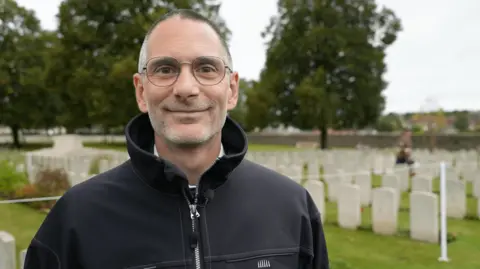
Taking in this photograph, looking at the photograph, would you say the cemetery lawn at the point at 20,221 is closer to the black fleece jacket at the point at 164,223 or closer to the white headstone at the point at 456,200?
the black fleece jacket at the point at 164,223

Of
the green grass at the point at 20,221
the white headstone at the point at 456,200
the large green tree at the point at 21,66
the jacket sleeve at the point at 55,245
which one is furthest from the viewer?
the large green tree at the point at 21,66

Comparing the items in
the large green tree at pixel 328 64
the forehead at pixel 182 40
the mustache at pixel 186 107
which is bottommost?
the mustache at pixel 186 107

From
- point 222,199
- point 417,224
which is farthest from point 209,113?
point 417,224

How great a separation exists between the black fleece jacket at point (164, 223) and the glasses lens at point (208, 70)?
1.02ft

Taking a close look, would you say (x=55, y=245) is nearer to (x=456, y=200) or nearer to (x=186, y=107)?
(x=186, y=107)

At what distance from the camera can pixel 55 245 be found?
5.28 ft

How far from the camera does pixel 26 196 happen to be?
32.3 feet

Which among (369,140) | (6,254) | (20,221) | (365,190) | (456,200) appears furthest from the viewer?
(369,140)

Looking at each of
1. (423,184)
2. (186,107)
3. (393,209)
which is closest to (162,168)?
(186,107)

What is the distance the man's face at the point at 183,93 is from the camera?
166 cm

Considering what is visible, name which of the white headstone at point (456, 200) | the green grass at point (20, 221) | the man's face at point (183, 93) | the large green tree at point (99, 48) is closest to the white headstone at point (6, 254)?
Result: the man's face at point (183, 93)

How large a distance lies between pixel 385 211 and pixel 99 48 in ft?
83.7

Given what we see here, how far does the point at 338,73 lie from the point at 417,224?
78.0ft

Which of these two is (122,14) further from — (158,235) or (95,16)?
(158,235)
